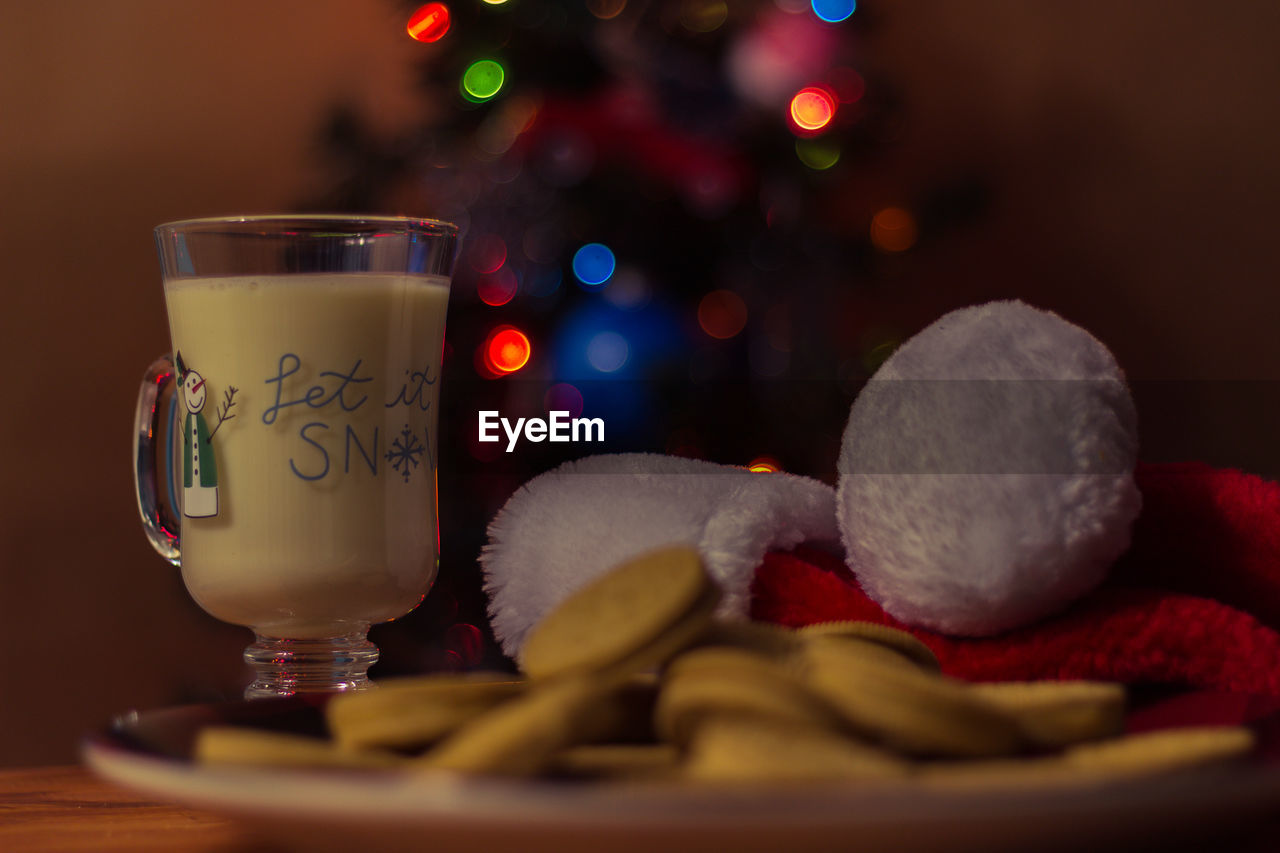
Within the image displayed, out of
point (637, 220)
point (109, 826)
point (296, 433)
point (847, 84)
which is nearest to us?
point (109, 826)

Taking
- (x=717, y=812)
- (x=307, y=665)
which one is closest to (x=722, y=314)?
(x=307, y=665)

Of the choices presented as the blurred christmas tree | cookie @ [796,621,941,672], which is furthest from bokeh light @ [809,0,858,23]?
cookie @ [796,621,941,672]

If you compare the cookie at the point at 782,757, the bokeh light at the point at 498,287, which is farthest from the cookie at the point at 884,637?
the bokeh light at the point at 498,287

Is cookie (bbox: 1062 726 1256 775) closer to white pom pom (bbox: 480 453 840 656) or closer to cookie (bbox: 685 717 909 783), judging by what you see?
cookie (bbox: 685 717 909 783)

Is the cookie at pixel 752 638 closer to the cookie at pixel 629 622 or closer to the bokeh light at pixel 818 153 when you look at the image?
the cookie at pixel 629 622

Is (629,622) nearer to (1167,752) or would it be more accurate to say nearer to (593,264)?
(1167,752)
